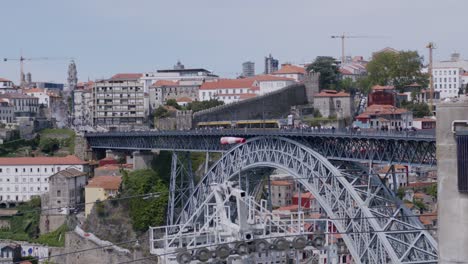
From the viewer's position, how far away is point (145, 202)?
1923 inches

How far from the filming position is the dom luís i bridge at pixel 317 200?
2433cm

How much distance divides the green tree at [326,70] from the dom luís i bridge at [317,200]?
100 feet

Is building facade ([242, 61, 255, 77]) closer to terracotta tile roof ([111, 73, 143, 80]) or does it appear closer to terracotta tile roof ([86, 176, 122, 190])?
terracotta tile roof ([111, 73, 143, 80])

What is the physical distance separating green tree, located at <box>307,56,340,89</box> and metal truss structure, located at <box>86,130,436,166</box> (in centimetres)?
2612

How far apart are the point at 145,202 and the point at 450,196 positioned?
36956mm

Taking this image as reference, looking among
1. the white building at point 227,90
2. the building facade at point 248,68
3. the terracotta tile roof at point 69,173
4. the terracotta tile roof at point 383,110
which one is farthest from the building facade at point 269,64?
the terracotta tile roof at point 69,173

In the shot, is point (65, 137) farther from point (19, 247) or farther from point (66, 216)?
point (19, 247)

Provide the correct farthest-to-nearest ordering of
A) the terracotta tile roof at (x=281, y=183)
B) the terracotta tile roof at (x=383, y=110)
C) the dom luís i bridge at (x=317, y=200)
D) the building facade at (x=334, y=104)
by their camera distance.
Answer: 1. the building facade at (x=334, y=104)
2. the terracotta tile roof at (x=383, y=110)
3. the terracotta tile roof at (x=281, y=183)
4. the dom luís i bridge at (x=317, y=200)

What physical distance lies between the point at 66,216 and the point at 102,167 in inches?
192

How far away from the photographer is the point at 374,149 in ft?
105

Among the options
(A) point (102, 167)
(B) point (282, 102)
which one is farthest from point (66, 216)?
(B) point (282, 102)

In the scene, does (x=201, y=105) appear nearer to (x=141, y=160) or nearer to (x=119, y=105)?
(x=119, y=105)

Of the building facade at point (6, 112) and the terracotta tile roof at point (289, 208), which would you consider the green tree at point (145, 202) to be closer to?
the terracotta tile roof at point (289, 208)

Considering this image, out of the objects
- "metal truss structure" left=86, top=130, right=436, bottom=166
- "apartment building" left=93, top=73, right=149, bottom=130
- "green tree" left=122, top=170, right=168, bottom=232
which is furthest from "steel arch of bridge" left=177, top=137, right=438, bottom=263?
"apartment building" left=93, top=73, right=149, bottom=130
